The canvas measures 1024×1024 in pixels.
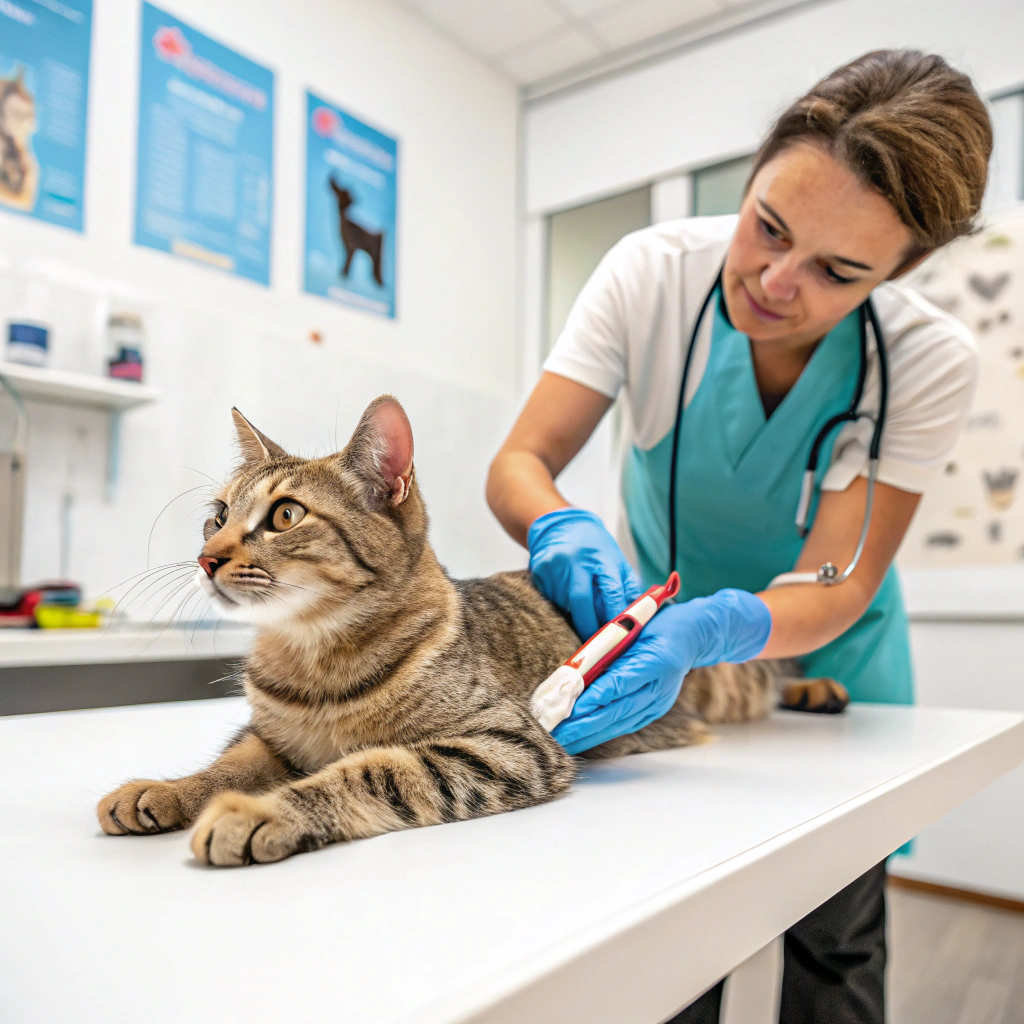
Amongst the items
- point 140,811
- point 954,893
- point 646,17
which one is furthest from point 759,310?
point 646,17

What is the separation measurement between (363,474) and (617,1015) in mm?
432

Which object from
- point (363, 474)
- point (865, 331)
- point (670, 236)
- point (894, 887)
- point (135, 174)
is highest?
point (135, 174)

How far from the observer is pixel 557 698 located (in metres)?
0.70

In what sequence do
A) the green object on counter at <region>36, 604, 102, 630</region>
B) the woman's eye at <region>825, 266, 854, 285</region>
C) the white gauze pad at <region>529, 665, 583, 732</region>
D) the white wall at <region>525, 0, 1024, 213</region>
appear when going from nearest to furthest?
the white gauze pad at <region>529, 665, 583, 732</region>
the woman's eye at <region>825, 266, 854, 285</region>
the green object on counter at <region>36, 604, 102, 630</region>
the white wall at <region>525, 0, 1024, 213</region>

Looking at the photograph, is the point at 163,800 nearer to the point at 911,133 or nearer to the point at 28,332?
the point at 911,133

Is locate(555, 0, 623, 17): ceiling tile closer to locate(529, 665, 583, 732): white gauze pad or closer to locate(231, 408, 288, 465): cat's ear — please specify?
locate(231, 408, 288, 465): cat's ear

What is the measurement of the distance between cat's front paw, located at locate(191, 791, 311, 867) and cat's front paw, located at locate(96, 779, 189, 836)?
60 mm

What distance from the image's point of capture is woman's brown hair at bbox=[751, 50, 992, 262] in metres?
0.90

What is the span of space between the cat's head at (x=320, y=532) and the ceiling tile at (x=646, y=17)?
9.59 ft

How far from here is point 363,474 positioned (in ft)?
2.17

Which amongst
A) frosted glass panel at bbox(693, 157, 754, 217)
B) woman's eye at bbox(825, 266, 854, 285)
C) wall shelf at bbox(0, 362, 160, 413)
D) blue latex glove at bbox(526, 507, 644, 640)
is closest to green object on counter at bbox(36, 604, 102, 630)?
wall shelf at bbox(0, 362, 160, 413)

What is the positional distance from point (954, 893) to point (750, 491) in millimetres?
1881

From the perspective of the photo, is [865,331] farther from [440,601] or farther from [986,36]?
[986,36]

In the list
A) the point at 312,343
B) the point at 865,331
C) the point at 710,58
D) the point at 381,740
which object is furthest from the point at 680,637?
the point at 710,58
